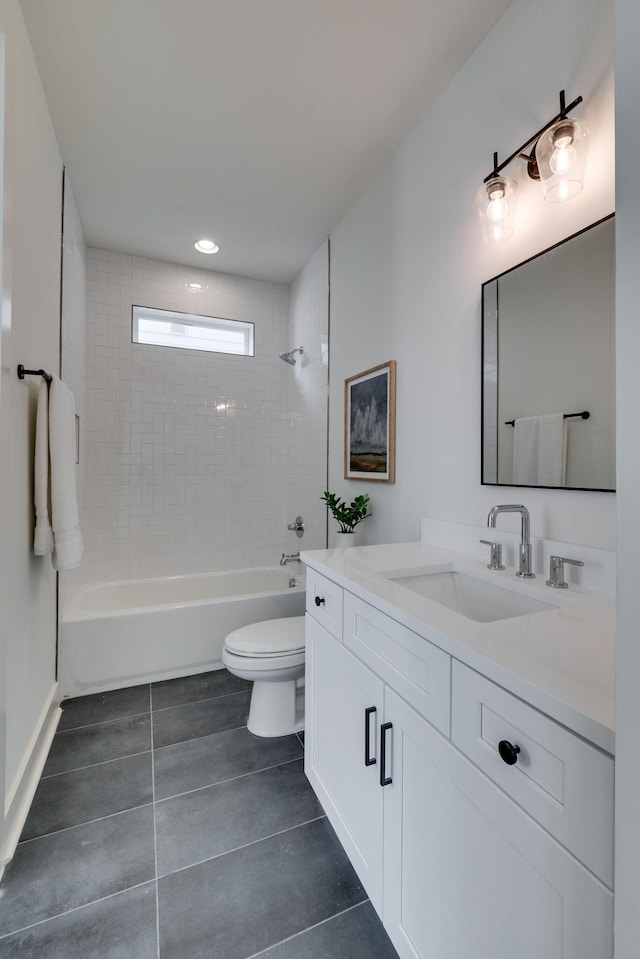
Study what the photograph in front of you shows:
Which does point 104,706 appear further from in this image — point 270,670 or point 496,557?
point 496,557

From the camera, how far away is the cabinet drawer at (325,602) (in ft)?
4.31

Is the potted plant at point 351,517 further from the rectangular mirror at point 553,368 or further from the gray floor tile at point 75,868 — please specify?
the gray floor tile at point 75,868

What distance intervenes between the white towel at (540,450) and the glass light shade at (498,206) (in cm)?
62

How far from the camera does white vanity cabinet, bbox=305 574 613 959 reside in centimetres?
57

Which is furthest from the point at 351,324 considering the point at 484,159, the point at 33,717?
the point at 33,717

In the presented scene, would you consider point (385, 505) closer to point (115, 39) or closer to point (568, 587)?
point (568, 587)

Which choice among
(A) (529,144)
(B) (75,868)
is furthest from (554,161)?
(B) (75,868)

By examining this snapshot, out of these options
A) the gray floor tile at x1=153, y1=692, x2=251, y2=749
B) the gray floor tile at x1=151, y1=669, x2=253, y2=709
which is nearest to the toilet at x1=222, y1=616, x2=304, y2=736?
the gray floor tile at x1=153, y1=692, x2=251, y2=749

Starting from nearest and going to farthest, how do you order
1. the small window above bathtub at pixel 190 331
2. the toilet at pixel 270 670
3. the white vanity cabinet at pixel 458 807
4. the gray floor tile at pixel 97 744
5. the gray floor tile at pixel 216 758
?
the white vanity cabinet at pixel 458 807 < the gray floor tile at pixel 216 758 < the gray floor tile at pixel 97 744 < the toilet at pixel 270 670 < the small window above bathtub at pixel 190 331

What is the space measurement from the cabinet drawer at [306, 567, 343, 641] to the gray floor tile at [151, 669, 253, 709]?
1.07m

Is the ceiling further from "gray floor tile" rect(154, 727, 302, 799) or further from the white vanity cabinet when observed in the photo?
"gray floor tile" rect(154, 727, 302, 799)

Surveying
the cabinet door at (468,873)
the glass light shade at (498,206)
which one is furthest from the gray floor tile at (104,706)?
the glass light shade at (498,206)

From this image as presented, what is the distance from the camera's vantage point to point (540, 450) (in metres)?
1.30

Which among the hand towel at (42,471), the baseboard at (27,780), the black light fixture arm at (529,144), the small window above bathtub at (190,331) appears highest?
the small window above bathtub at (190,331)
